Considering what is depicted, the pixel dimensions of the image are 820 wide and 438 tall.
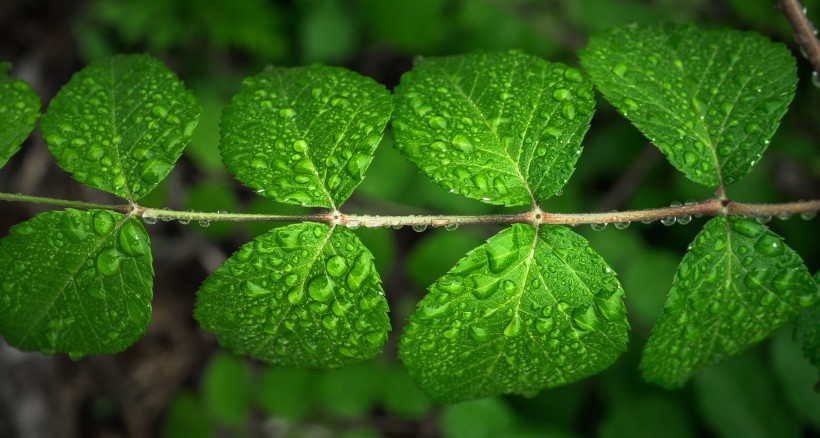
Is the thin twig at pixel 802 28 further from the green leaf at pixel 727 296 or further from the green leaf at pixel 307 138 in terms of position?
the green leaf at pixel 307 138

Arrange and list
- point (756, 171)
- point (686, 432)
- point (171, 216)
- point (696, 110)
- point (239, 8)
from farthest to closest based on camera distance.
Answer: point (239, 8)
point (756, 171)
point (686, 432)
point (696, 110)
point (171, 216)

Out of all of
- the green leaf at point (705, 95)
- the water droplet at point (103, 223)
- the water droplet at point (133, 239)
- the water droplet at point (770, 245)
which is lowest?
the water droplet at point (133, 239)

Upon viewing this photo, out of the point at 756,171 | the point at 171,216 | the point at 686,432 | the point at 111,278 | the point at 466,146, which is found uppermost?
the point at 466,146

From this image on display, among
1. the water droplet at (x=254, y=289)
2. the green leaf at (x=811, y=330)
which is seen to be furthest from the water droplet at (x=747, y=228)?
the water droplet at (x=254, y=289)

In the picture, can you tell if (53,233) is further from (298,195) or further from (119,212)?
(298,195)

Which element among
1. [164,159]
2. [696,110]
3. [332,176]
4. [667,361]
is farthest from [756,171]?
[164,159]

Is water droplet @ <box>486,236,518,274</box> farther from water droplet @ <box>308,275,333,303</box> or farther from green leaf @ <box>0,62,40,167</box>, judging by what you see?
green leaf @ <box>0,62,40,167</box>

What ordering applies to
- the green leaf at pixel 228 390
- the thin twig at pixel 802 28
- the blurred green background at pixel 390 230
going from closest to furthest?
the thin twig at pixel 802 28, the blurred green background at pixel 390 230, the green leaf at pixel 228 390
